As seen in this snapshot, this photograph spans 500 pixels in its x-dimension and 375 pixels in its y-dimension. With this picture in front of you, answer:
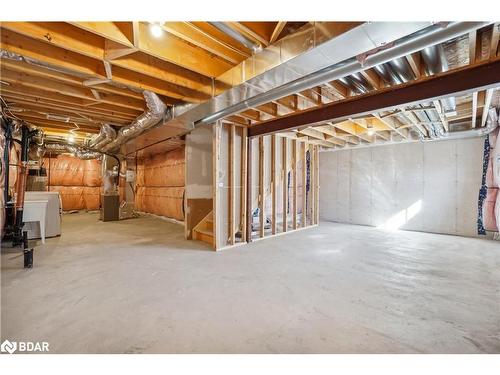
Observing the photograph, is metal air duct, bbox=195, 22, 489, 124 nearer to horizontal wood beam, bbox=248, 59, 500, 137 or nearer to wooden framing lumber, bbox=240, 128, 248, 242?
horizontal wood beam, bbox=248, 59, 500, 137

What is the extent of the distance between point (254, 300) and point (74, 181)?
Answer: 31.9 ft

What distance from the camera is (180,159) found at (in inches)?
260

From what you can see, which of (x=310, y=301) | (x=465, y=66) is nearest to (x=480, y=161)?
(x=465, y=66)

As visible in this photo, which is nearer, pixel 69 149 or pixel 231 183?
pixel 231 183

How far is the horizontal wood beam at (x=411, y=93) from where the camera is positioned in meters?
1.99

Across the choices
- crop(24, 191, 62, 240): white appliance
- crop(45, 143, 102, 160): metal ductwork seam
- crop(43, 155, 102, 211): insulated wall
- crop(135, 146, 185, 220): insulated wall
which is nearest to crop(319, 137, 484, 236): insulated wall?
crop(135, 146, 185, 220): insulated wall

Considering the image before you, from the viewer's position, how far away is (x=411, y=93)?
94.3 inches

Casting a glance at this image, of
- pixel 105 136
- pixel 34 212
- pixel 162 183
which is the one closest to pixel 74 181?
pixel 162 183

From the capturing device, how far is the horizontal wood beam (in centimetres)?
199

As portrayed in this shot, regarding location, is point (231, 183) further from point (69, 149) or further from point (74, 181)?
point (74, 181)

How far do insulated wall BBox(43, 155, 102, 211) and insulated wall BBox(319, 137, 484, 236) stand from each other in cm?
875

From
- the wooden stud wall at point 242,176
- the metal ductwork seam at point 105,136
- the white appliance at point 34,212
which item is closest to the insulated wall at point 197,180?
the wooden stud wall at point 242,176

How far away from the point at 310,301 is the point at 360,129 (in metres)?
4.17
